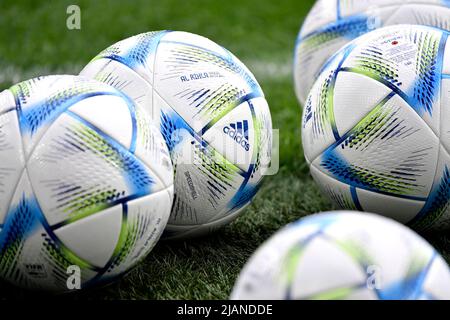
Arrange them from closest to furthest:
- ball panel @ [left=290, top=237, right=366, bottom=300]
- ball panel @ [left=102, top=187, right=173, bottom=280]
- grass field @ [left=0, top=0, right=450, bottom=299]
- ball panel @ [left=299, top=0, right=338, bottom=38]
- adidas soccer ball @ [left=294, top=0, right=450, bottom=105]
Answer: ball panel @ [left=290, top=237, right=366, bottom=300], ball panel @ [left=102, top=187, right=173, bottom=280], grass field @ [left=0, top=0, right=450, bottom=299], adidas soccer ball @ [left=294, top=0, right=450, bottom=105], ball panel @ [left=299, top=0, right=338, bottom=38]

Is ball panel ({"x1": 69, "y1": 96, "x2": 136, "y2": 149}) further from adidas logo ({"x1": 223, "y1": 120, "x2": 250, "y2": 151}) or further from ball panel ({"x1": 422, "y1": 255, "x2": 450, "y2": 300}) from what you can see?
ball panel ({"x1": 422, "y1": 255, "x2": 450, "y2": 300})

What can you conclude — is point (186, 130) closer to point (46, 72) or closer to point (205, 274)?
point (205, 274)

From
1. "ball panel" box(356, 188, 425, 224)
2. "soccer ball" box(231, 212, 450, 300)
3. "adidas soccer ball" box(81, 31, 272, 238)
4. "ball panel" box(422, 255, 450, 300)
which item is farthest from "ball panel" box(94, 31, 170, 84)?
→ "ball panel" box(422, 255, 450, 300)

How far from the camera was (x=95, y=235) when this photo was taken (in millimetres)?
3469

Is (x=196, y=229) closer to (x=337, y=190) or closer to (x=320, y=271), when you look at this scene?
(x=337, y=190)

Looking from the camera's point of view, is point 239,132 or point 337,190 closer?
point 239,132

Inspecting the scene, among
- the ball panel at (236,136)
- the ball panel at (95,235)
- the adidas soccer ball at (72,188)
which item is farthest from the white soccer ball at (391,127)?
the ball panel at (95,235)

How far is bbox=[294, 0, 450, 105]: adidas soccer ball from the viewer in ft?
16.6

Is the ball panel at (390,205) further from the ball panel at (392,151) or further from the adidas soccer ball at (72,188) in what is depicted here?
the adidas soccer ball at (72,188)

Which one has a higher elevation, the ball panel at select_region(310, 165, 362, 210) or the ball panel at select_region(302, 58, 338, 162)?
the ball panel at select_region(302, 58, 338, 162)

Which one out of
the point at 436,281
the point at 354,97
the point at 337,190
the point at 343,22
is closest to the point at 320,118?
the point at 354,97

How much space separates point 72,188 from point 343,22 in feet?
9.00

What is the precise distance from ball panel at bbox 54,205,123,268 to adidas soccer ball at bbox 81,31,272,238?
659 millimetres
